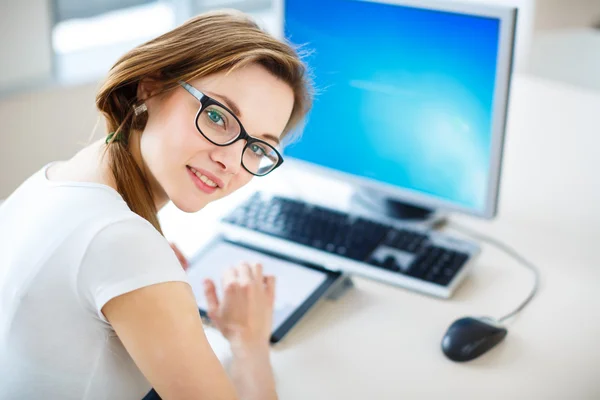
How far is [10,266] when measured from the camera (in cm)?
96

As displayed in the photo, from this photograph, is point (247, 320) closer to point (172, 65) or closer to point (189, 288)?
point (189, 288)

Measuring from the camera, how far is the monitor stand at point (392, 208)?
1.55m

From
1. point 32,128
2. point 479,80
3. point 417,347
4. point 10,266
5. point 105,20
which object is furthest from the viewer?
point 105,20

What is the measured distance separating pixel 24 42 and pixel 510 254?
138 cm

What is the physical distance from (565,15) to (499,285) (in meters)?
1.85

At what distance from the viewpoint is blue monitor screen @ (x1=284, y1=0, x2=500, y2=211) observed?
1.35m

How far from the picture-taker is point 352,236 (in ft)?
4.77

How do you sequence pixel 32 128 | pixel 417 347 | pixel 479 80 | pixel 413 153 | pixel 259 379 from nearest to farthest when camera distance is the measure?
pixel 259 379 < pixel 417 347 < pixel 479 80 < pixel 413 153 < pixel 32 128

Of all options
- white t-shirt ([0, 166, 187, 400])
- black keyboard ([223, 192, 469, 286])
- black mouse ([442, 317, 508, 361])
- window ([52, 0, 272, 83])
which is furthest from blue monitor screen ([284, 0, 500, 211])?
window ([52, 0, 272, 83])

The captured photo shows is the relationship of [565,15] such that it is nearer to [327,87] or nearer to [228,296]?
[327,87]

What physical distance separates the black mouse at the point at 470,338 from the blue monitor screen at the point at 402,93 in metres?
0.29

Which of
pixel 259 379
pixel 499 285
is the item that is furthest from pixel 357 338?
pixel 499 285

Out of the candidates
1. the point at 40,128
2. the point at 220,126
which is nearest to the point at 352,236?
the point at 220,126

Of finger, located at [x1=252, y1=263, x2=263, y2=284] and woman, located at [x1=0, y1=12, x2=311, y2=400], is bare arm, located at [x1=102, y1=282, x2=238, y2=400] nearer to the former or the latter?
woman, located at [x1=0, y1=12, x2=311, y2=400]
